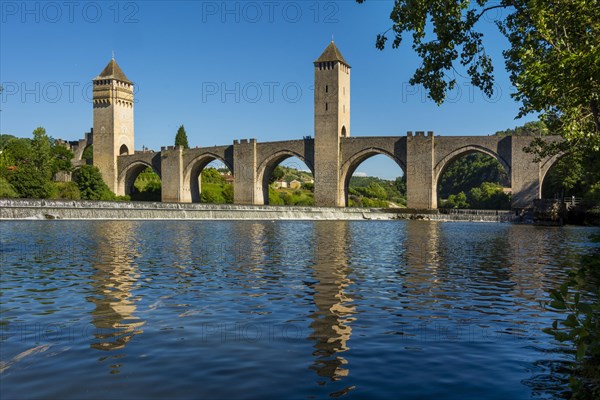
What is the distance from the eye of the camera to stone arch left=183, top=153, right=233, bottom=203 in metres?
61.5

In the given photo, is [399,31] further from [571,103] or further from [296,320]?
[296,320]

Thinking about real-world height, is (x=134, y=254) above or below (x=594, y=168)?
below

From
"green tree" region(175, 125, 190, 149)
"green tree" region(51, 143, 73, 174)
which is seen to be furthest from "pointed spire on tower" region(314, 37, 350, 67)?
"green tree" region(175, 125, 190, 149)

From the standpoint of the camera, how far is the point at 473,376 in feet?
15.9

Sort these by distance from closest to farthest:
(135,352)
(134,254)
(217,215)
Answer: (135,352), (134,254), (217,215)

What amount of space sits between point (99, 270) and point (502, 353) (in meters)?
7.25

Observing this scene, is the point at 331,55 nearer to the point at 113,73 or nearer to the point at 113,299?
the point at 113,73

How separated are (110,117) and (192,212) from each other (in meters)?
35.2

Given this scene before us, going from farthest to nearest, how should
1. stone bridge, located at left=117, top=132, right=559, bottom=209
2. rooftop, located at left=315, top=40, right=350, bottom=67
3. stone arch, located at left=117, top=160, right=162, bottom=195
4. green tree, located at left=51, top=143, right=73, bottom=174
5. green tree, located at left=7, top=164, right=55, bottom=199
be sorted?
1. green tree, located at left=51, top=143, right=73, bottom=174
2. stone arch, located at left=117, top=160, right=162, bottom=195
3. rooftop, located at left=315, top=40, right=350, bottom=67
4. stone bridge, located at left=117, top=132, right=559, bottom=209
5. green tree, located at left=7, top=164, right=55, bottom=199

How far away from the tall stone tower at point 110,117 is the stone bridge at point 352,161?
1380 millimetres

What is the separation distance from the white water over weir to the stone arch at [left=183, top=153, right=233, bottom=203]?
71.5 ft

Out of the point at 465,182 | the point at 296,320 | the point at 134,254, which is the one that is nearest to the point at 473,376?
the point at 296,320

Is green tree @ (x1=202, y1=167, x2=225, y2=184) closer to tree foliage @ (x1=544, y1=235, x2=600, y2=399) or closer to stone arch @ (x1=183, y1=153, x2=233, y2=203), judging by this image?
stone arch @ (x1=183, y1=153, x2=233, y2=203)

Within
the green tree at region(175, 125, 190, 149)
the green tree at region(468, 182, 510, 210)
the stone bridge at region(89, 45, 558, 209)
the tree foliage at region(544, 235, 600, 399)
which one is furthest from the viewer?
the green tree at region(175, 125, 190, 149)
